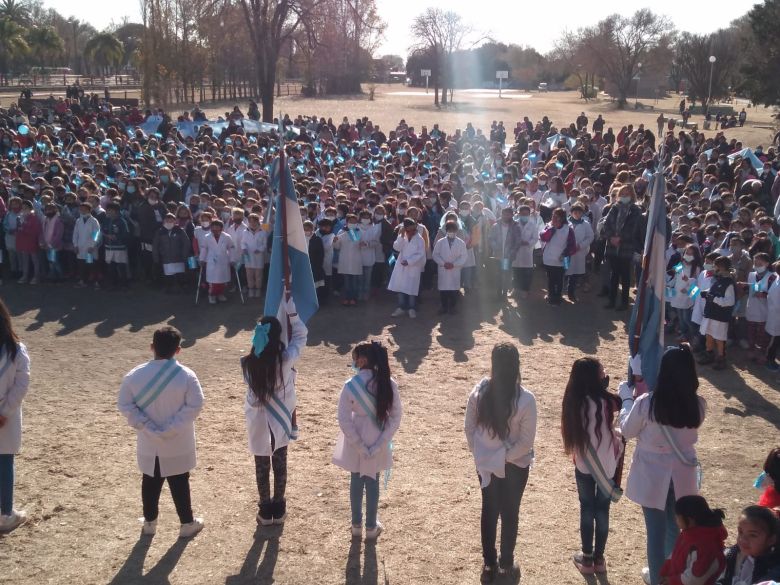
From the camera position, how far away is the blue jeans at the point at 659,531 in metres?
5.01

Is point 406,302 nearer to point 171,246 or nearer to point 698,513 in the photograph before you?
point 171,246

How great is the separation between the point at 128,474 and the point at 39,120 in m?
23.3

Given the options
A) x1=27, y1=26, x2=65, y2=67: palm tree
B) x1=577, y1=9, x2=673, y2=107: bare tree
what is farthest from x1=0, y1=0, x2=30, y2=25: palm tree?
x1=577, y1=9, x2=673, y2=107: bare tree

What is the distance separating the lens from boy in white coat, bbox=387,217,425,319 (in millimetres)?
11992

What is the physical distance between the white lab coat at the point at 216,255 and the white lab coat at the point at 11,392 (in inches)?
271

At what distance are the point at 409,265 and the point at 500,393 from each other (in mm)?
7167

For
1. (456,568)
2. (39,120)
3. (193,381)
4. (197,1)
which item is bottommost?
(456,568)

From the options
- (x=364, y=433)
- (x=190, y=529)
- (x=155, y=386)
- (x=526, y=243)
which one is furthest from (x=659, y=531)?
(x=526, y=243)

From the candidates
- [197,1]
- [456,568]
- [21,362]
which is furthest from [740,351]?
[197,1]

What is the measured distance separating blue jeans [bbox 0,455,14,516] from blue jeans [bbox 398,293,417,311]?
723 cm

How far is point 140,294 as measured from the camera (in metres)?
13.3

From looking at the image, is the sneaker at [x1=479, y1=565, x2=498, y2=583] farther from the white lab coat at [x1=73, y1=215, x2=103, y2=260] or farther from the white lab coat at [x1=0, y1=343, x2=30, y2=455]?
the white lab coat at [x1=73, y1=215, x2=103, y2=260]

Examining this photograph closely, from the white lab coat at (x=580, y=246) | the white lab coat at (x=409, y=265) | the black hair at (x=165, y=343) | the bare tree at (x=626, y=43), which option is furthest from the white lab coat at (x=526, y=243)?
the bare tree at (x=626, y=43)

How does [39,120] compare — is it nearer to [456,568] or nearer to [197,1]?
[197,1]
